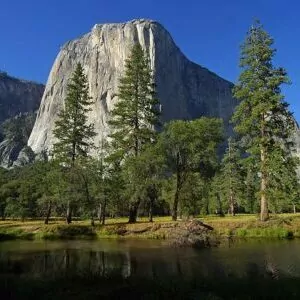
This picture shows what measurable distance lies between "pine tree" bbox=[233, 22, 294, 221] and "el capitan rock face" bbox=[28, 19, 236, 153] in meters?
123

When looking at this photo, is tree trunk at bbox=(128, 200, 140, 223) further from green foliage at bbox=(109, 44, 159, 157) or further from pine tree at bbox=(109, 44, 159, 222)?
green foliage at bbox=(109, 44, 159, 157)

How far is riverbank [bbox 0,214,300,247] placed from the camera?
100 ft

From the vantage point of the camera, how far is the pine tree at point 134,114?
44.8 metres

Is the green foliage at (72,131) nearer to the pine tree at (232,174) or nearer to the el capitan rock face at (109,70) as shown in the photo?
the pine tree at (232,174)

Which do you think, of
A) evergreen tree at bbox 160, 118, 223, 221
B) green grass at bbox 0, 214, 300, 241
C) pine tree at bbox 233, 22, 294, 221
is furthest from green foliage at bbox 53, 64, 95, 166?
pine tree at bbox 233, 22, 294, 221

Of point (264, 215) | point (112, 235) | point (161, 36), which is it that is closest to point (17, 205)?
point (112, 235)

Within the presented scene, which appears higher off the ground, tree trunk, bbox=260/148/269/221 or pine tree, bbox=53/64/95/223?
pine tree, bbox=53/64/95/223

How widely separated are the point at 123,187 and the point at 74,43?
162608 millimetres

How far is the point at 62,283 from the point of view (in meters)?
13.4

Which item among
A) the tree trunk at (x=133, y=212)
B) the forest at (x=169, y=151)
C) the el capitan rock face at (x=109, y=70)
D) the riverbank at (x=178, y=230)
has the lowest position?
the riverbank at (x=178, y=230)

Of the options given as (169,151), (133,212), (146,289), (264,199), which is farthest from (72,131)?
(146,289)

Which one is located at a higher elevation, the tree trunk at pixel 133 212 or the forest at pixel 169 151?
the forest at pixel 169 151

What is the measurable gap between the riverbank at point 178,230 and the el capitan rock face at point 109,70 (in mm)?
121087

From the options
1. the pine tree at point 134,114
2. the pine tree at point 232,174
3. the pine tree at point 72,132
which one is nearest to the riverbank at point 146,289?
the pine tree at point 134,114
